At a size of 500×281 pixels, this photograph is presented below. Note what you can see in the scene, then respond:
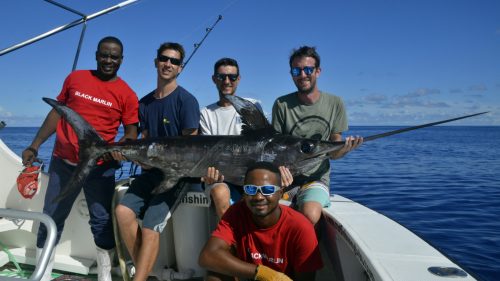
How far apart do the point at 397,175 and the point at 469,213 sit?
17.9 ft

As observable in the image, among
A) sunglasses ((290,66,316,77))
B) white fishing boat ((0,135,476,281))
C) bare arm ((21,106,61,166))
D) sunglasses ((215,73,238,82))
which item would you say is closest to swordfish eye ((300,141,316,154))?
white fishing boat ((0,135,476,281))

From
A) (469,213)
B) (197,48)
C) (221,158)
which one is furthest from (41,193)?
(469,213)

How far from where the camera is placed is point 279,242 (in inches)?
87.6

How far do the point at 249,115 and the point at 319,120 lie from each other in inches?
26.1

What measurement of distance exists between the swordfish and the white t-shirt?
472 millimetres

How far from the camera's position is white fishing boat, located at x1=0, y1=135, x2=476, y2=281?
1.73 metres

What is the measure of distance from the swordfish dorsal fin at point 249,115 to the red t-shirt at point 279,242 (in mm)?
793

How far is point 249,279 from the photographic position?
88.2 inches

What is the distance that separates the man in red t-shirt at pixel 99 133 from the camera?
9.89 ft

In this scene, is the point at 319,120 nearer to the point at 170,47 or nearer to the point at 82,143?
the point at 170,47

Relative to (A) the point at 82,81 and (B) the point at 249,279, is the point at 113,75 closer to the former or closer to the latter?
(A) the point at 82,81

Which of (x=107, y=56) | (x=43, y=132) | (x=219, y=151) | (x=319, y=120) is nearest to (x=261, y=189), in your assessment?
(x=219, y=151)

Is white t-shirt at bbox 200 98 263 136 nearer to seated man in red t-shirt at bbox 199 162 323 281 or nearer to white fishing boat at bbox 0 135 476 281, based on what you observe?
white fishing boat at bbox 0 135 476 281

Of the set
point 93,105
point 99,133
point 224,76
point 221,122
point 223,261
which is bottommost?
point 223,261
